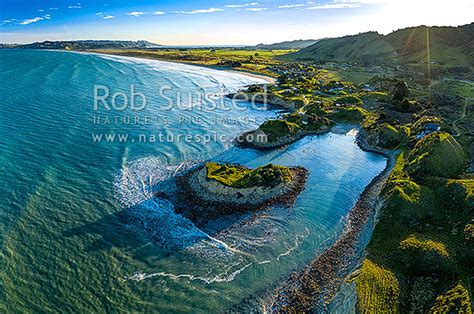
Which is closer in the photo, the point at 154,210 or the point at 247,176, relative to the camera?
the point at 154,210

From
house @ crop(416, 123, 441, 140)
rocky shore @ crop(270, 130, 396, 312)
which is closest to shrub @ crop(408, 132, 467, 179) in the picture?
rocky shore @ crop(270, 130, 396, 312)

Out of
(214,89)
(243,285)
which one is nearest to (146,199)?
(243,285)

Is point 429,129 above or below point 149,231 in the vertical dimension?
above

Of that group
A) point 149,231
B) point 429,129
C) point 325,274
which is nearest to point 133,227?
point 149,231

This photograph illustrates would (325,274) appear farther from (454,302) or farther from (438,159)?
(438,159)

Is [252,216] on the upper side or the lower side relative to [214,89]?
lower

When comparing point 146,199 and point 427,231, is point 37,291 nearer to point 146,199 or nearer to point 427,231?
point 146,199
